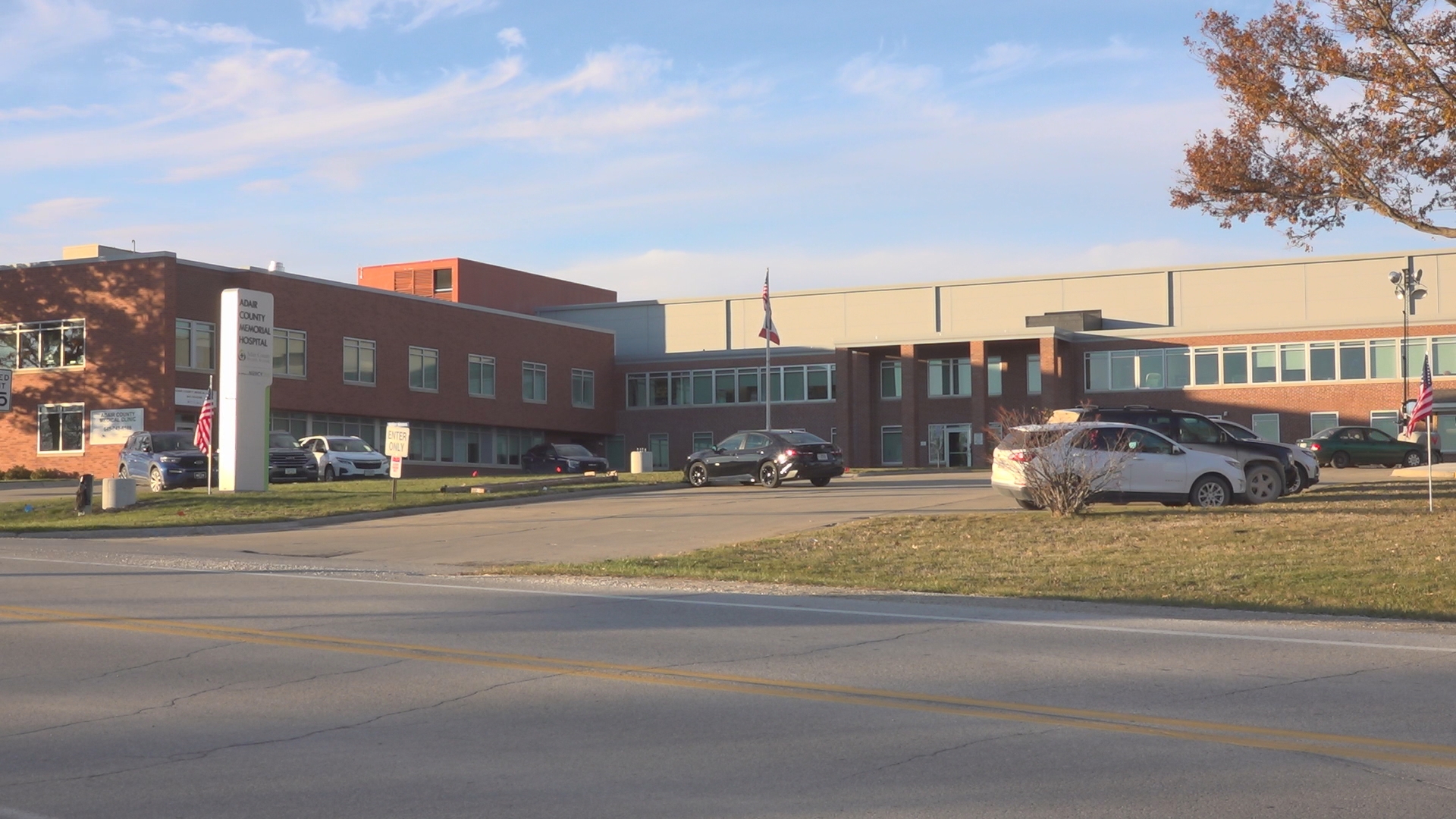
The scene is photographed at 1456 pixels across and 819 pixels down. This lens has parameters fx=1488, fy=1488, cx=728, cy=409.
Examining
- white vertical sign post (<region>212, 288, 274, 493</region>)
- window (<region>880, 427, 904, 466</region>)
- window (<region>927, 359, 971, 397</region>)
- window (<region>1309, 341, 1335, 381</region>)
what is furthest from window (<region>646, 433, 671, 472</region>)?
white vertical sign post (<region>212, 288, 274, 493</region>)

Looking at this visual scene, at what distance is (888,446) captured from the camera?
220 ft

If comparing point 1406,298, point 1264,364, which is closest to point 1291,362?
point 1264,364

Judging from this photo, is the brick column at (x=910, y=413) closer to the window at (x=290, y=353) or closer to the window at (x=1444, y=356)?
the window at (x=1444, y=356)

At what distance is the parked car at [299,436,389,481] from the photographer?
143 feet

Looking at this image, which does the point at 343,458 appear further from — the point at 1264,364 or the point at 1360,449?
the point at 1264,364

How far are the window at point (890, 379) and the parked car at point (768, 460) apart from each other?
100 feet

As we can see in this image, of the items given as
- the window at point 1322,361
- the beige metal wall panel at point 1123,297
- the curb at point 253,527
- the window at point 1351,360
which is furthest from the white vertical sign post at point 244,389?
the beige metal wall panel at point 1123,297

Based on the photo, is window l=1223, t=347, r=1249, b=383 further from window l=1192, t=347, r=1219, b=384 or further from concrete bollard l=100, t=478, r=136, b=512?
concrete bollard l=100, t=478, r=136, b=512

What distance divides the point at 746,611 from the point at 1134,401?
169 feet

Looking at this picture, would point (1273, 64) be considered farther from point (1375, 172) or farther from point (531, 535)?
point (531, 535)

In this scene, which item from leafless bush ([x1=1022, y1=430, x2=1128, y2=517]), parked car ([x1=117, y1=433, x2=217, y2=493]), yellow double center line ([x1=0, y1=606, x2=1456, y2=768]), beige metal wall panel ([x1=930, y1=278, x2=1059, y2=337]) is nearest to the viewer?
yellow double center line ([x1=0, y1=606, x2=1456, y2=768])

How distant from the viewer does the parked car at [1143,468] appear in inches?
909

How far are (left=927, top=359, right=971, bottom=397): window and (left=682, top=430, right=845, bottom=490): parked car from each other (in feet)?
96.8

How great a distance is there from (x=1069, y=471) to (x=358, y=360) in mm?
38604
